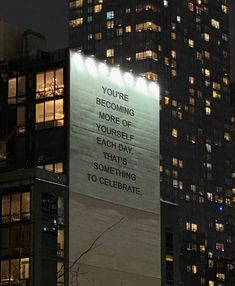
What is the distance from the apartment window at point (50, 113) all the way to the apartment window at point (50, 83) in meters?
1.01

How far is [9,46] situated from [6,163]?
16.2 m

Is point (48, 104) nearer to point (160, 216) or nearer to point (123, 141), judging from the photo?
point (123, 141)

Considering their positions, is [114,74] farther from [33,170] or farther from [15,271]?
[15,271]

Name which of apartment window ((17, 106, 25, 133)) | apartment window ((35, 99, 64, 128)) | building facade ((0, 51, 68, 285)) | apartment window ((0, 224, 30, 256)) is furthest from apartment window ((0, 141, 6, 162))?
apartment window ((0, 224, 30, 256))

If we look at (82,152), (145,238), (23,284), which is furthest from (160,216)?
(23,284)

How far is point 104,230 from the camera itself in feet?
371

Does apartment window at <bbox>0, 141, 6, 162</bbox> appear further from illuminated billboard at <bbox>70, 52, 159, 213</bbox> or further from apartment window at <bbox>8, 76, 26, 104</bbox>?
illuminated billboard at <bbox>70, 52, 159, 213</bbox>

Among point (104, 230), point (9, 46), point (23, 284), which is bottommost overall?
point (23, 284)

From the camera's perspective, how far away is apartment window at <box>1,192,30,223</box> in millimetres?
106125

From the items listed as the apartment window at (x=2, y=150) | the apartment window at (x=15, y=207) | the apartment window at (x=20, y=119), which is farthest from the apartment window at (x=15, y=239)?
the apartment window at (x=20, y=119)

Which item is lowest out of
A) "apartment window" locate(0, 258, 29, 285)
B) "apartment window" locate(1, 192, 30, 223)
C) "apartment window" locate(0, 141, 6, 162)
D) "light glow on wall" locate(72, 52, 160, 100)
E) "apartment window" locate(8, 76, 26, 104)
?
"apartment window" locate(0, 258, 29, 285)

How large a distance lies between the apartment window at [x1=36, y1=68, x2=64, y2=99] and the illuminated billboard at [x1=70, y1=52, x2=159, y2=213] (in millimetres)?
1364

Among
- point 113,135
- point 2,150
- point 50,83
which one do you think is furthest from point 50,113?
point 113,135

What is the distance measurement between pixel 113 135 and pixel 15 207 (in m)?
17.0
